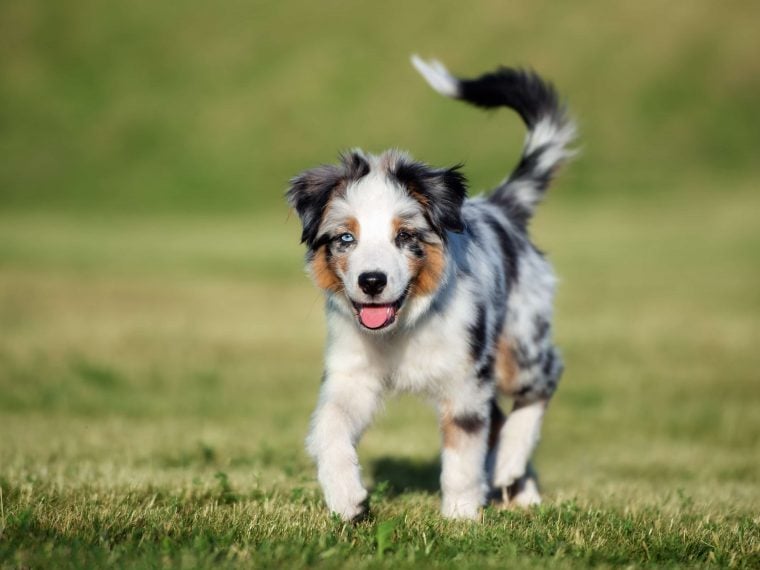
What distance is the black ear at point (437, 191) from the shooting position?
5.76 meters

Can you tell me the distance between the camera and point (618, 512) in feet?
19.8

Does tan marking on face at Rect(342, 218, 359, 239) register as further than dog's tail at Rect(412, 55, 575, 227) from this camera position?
No

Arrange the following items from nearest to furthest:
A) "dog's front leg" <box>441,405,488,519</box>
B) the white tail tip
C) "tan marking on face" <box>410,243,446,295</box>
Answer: "tan marking on face" <box>410,243,446,295</box> < "dog's front leg" <box>441,405,488,519</box> < the white tail tip

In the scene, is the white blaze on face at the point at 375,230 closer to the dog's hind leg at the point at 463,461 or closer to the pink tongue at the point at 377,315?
the pink tongue at the point at 377,315

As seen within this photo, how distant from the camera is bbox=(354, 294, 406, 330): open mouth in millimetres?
5539

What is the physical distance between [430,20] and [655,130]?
14459 mm

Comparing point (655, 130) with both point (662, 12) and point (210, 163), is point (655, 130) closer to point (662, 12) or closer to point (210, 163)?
point (662, 12)

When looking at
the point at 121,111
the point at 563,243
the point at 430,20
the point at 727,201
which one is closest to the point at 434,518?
the point at 563,243

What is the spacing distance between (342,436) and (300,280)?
772 inches

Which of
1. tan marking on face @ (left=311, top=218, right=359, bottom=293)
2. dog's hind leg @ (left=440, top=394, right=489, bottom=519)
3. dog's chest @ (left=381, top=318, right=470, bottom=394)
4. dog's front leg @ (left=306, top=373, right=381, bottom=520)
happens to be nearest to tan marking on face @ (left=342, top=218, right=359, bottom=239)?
tan marking on face @ (left=311, top=218, right=359, bottom=293)

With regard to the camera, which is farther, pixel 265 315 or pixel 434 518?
pixel 265 315

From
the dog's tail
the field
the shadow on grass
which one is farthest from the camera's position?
the shadow on grass

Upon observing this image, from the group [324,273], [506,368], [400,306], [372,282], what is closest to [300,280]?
[506,368]

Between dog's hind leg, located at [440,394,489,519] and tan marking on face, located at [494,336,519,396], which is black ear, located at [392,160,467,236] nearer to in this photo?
dog's hind leg, located at [440,394,489,519]
